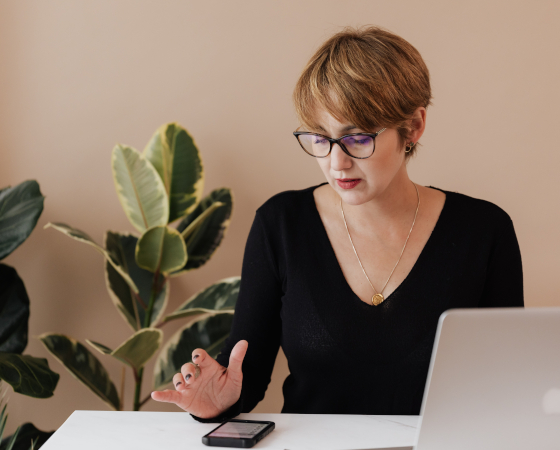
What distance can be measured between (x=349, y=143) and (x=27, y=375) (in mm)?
1123

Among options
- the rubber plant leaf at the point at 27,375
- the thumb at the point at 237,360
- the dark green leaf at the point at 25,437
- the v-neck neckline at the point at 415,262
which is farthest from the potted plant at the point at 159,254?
the thumb at the point at 237,360

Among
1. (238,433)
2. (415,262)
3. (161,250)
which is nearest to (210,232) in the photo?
(161,250)

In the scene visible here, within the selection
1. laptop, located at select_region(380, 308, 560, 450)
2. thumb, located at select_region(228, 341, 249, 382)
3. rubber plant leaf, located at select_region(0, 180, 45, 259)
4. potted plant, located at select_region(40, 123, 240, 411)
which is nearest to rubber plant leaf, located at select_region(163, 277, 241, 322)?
potted plant, located at select_region(40, 123, 240, 411)

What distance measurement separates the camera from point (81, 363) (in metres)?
1.71

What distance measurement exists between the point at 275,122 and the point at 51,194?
0.89m

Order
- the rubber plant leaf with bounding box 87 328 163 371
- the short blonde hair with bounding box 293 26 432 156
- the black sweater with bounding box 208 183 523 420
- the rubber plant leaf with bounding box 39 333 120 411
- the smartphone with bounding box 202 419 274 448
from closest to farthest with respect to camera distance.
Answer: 1. the smartphone with bounding box 202 419 274 448
2. the short blonde hair with bounding box 293 26 432 156
3. the black sweater with bounding box 208 183 523 420
4. the rubber plant leaf with bounding box 87 328 163 371
5. the rubber plant leaf with bounding box 39 333 120 411

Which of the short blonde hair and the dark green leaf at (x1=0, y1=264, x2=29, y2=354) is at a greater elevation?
the short blonde hair

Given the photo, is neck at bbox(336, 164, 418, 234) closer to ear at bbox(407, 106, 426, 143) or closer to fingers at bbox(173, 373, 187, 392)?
ear at bbox(407, 106, 426, 143)

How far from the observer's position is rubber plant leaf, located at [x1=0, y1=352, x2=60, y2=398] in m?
1.43

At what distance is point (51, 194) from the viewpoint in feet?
6.38

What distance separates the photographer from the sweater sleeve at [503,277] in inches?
49.3

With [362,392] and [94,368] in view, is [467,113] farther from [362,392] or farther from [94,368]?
[94,368]

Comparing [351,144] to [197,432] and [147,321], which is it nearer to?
[197,432]

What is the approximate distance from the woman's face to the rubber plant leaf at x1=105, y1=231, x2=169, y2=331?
931 mm
